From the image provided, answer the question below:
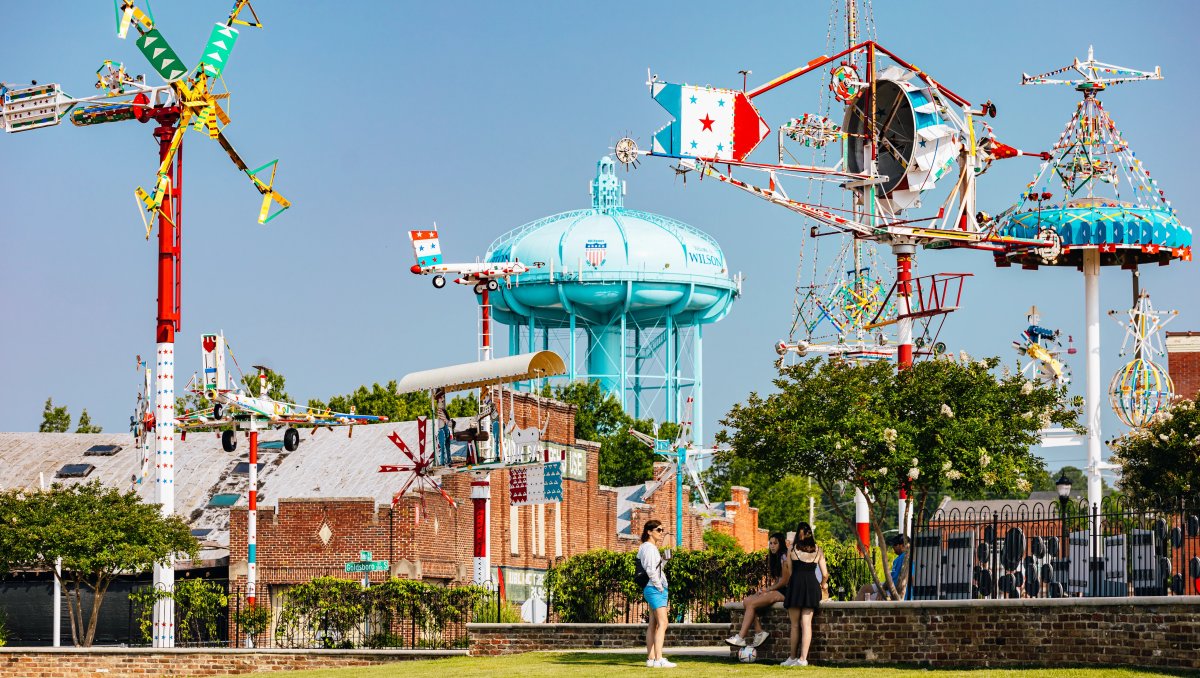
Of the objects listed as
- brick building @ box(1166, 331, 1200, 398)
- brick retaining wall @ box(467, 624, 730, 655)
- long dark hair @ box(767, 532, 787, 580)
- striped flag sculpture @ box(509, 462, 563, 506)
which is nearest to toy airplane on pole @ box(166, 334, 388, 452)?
striped flag sculpture @ box(509, 462, 563, 506)

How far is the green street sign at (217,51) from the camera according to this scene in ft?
119

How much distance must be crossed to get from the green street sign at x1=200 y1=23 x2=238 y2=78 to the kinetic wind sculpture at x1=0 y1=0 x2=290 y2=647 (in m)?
0.02

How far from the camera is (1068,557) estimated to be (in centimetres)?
2325

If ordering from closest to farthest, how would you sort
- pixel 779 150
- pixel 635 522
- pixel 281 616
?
pixel 281 616 < pixel 779 150 < pixel 635 522

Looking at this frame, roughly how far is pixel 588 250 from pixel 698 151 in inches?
1861

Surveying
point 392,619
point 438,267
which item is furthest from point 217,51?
point 392,619

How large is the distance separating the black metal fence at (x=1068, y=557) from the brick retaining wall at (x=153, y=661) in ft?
41.2

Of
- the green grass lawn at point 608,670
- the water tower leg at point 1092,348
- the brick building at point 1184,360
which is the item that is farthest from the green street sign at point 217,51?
the brick building at point 1184,360

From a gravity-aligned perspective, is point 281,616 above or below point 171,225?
below

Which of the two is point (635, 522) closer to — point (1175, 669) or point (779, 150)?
point (779, 150)

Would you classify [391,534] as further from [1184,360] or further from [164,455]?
[1184,360]

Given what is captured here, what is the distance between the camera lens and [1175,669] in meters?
19.9

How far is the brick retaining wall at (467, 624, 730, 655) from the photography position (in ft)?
94.3

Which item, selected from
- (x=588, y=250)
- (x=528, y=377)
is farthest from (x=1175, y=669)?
(x=588, y=250)
